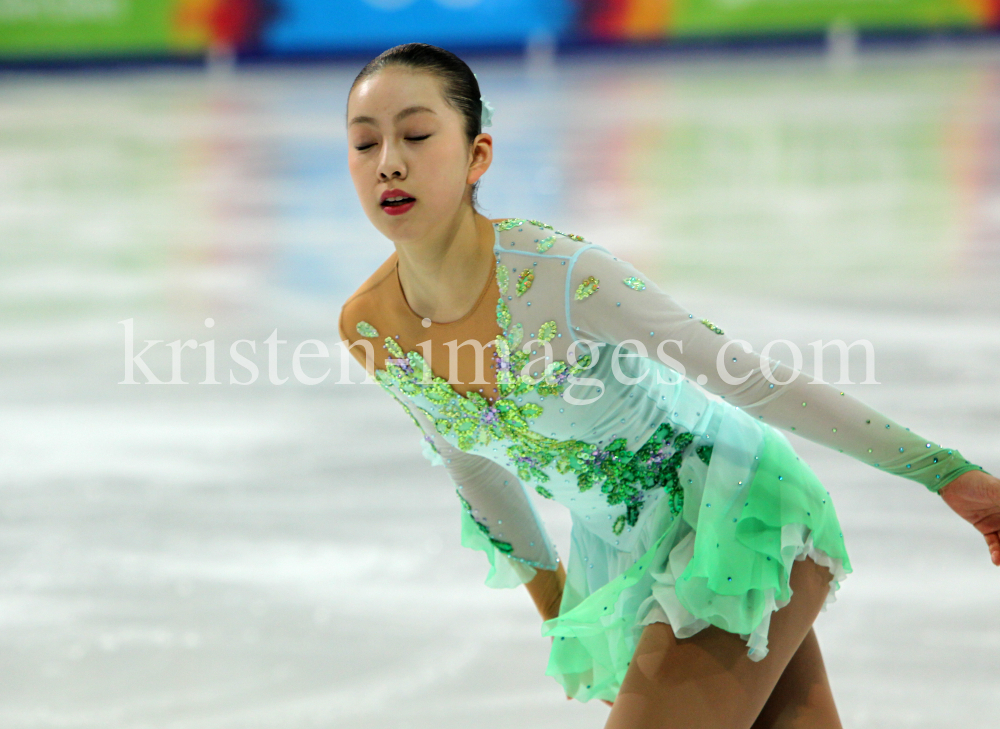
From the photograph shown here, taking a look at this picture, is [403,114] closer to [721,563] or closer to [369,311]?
[369,311]

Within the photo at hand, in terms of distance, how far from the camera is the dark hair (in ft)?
4.83

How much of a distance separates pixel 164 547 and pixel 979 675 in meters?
1.89

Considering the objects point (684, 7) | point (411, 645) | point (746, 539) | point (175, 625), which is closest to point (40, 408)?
point (175, 625)

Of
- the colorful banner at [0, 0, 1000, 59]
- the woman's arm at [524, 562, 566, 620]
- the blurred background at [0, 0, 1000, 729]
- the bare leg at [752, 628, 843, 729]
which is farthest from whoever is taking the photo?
the colorful banner at [0, 0, 1000, 59]

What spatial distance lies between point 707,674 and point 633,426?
34 centimetres

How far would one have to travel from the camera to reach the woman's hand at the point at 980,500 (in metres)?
1.39

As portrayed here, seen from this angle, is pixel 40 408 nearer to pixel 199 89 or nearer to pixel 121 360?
pixel 121 360

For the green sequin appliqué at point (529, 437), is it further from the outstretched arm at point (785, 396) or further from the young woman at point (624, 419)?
the outstretched arm at point (785, 396)

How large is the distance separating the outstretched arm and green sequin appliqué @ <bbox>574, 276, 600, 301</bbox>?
4cm

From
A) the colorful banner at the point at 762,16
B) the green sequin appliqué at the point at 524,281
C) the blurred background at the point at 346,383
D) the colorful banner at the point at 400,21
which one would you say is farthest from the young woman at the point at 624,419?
the colorful banner at the point at 762,16

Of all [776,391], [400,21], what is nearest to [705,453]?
[776,391]

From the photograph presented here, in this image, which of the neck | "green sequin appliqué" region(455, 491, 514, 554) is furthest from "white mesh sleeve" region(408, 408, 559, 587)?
the neck

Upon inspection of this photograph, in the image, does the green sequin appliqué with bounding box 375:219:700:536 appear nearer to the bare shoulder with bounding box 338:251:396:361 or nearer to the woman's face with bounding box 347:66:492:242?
the bare shoulder with bounding box 338:251:396:361

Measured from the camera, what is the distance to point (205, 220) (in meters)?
6.46
